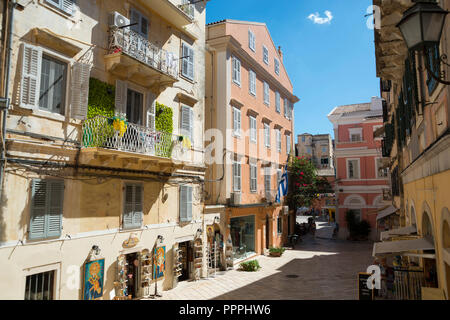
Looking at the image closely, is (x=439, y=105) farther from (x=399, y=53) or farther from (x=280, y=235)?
(x=280, y=235)

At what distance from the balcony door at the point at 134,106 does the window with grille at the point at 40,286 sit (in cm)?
594

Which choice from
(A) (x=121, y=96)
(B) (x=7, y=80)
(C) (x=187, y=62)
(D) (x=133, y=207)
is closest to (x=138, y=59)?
(A) (x=121, y=96)

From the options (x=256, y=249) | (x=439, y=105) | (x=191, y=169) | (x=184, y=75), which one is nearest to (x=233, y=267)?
(x=256, y=249)

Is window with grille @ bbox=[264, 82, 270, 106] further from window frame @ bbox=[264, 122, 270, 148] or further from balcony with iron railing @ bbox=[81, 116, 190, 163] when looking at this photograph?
balcony with iron railing @ bbox=[81, 116, 190, 163]

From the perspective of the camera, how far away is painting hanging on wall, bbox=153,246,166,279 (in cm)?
1276

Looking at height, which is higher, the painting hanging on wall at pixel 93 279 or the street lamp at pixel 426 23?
the street lamp at pixel 426 23

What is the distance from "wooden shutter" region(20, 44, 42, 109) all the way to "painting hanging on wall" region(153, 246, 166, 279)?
706 centimetres

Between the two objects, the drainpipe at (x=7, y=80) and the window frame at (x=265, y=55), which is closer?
the drainpipe at (x=7, y=80)

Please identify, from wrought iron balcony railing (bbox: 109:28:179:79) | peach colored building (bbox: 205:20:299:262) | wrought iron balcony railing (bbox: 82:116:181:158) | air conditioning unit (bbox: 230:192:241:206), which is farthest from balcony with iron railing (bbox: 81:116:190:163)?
air conditioning unit (bbox: 230:192:241:206)

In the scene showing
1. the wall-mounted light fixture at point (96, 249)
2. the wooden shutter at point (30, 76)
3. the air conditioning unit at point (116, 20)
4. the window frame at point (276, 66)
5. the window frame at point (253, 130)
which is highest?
the window frame at point (276, 66)

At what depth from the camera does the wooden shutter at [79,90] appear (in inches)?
389

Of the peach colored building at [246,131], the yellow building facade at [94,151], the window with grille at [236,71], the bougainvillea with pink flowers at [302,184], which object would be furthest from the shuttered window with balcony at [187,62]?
the bougainvillea with pink flowers at [302,184]

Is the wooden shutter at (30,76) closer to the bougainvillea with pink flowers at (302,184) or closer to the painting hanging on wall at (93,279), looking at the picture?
the painting hanging on wall at (93,279)

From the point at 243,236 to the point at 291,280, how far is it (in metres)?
5.92
